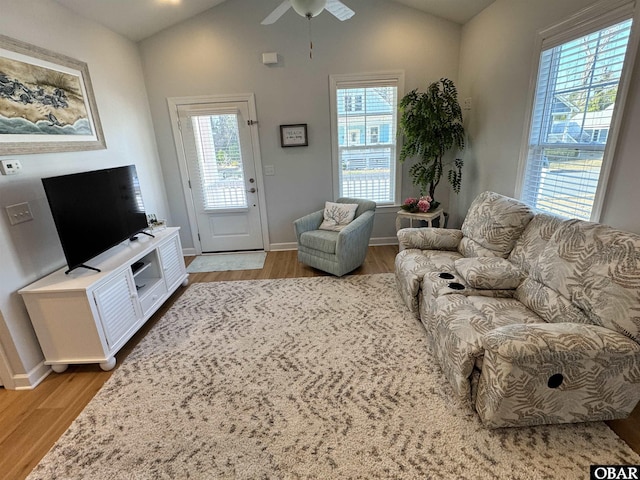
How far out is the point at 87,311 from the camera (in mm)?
2115

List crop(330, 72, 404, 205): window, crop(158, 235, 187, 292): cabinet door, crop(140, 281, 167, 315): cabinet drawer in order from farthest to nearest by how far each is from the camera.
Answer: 1. crop(330, 72, 404, 205): window
2. crop(158, 235, 187, 292): cabinet door
3. crop(140, 281, 167, 315): cabinet drawer

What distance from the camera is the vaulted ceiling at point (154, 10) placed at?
286cm

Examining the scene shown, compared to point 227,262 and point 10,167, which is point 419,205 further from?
point 10,167

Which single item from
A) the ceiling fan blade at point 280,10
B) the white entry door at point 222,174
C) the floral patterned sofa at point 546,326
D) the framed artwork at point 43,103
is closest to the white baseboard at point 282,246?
the white entry door at point 222,174

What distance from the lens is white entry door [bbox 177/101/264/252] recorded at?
3.99m

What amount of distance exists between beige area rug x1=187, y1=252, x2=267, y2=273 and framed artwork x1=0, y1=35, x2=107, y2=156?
1.73 meters

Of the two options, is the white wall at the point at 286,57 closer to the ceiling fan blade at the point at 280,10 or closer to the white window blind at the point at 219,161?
the white window blind at the point at 219,161

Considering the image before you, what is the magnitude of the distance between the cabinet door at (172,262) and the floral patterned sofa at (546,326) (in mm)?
2405

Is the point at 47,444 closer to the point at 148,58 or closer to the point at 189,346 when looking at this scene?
the point at 189,346

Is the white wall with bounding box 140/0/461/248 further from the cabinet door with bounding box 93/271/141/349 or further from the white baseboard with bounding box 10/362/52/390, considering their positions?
the white baseboard with bounding box 10/362/52/390

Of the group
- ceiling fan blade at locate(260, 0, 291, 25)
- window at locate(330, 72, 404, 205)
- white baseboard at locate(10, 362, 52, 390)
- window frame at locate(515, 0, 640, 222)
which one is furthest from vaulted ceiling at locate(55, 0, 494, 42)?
white baseboard at locate(10, 362, 52, 390)

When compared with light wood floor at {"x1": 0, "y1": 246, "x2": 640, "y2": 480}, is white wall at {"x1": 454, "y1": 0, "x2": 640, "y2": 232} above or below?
above

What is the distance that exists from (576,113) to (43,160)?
3820 mm

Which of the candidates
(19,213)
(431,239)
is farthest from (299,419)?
(19,213)
